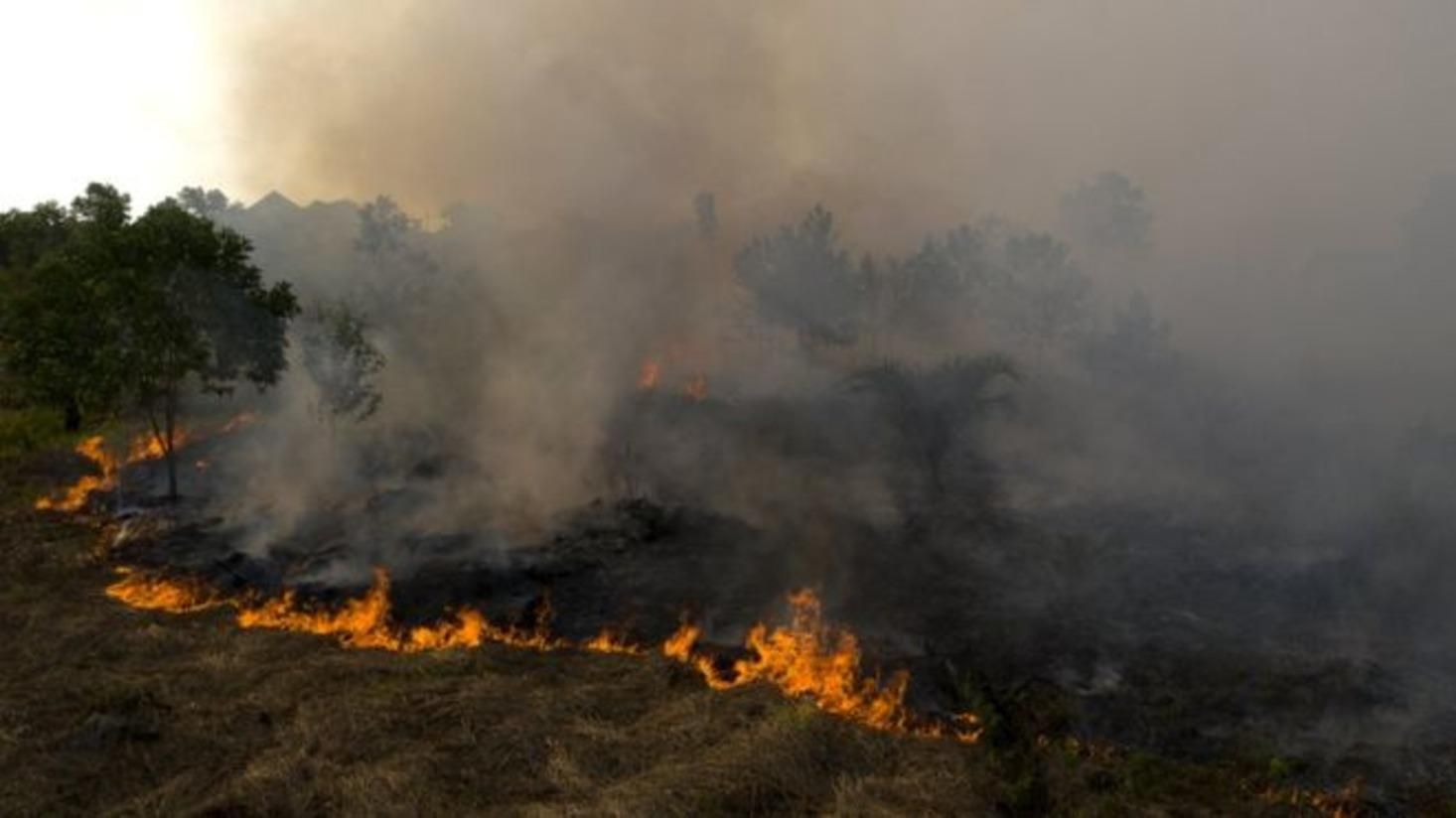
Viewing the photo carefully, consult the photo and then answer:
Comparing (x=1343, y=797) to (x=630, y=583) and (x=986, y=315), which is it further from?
(x=986, y=315)

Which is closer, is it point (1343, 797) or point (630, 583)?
point (1343, 797)

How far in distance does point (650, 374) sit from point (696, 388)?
3.22 m

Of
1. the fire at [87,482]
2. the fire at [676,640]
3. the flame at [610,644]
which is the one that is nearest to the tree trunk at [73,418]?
the fire at [87,482]

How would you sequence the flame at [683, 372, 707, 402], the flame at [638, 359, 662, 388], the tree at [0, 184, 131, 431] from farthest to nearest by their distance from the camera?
the flame at [638, 359, 662, 388]
the flame at [683, 372, 707, 402]
the tree at [0, 184, 131, 431]

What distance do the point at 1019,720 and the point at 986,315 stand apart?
5852 cm

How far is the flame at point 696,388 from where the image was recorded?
177ft

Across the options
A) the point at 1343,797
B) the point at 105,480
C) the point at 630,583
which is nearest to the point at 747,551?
the point at 630,583

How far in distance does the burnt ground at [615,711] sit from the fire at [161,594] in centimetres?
69

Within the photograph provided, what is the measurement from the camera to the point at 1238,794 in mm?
17578

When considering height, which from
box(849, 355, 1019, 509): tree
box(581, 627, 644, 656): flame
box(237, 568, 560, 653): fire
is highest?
box(849, 355, 1019, 509): tree

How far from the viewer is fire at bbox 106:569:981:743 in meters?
20.4

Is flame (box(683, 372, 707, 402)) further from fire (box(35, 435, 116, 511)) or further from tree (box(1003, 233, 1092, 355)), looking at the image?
fire (box(35, 435, 116, 511))

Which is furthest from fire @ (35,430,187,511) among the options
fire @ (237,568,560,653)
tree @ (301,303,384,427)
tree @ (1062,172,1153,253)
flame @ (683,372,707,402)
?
tree @ (1062,172,1153,253)

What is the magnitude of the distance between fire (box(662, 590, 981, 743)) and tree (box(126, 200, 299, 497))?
76.2 feet
